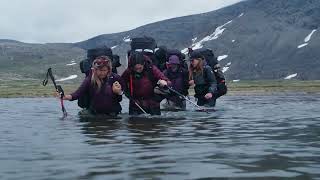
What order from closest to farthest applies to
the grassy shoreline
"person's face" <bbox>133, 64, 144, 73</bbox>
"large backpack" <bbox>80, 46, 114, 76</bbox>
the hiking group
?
the hiking group, "person's face" <bbox>133, 64, 144, 73</bbox>, "large backpack" <bbox>80, 46, 114, 76</bbox>, the grassy shoreline

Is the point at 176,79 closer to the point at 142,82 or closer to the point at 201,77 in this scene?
the point at 201,77

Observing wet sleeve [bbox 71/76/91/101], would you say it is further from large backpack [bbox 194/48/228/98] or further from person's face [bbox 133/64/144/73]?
large backpack [bbox 194/48/228/98]

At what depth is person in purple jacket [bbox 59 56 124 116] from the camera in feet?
65.0

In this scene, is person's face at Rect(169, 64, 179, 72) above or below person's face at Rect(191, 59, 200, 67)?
below

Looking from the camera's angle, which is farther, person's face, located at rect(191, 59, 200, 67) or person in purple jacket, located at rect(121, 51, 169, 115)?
person's face, located at rect(191, 59, 200, 67)

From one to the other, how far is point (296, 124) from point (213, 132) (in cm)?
375

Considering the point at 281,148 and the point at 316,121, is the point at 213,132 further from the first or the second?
the point at 316,121

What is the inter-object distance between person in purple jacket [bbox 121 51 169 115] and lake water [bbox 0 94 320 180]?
2.87 meters

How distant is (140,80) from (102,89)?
147cm

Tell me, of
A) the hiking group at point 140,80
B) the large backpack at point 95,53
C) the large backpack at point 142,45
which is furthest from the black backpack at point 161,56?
the large backpack at point 95,53

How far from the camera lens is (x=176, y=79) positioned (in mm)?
25391

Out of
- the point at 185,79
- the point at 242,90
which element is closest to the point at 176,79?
the point at 185,79

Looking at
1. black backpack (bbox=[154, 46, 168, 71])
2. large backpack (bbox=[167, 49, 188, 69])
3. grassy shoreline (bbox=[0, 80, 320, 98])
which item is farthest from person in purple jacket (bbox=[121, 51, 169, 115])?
grassy shoreline (bbox=[0, 80, 320, 98])

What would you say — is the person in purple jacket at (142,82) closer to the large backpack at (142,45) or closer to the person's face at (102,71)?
the person's face at (102,71)
